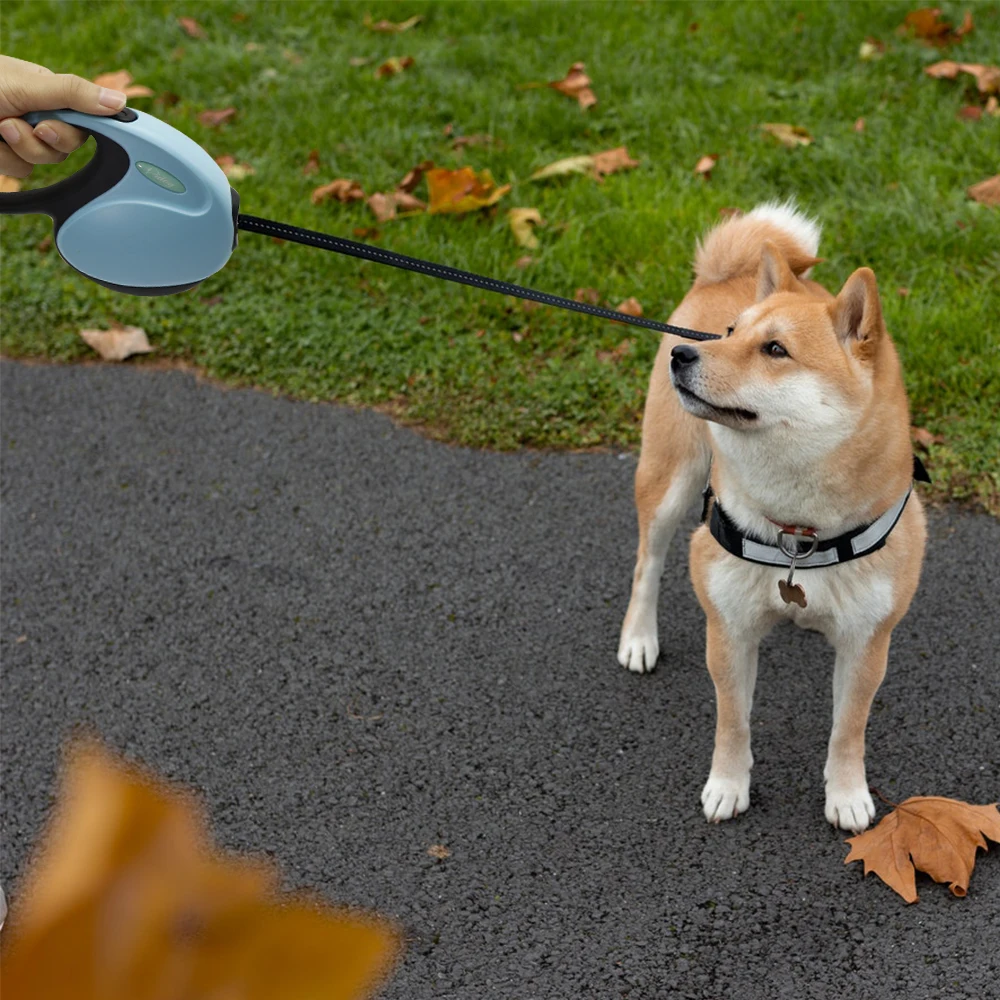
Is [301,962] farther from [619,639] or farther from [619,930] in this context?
[619,639]

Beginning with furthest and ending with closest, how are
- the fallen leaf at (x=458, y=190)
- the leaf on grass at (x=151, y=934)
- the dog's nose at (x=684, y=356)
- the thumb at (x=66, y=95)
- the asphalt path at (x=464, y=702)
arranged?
the fallen leaf at (x=458, y=190)
the asphalt path at (x=464, y=702)
the dog's nose at (x=684, y=356)
the thumb at (x=66, y=95)
the leaf on grass at (x=151, y=934)

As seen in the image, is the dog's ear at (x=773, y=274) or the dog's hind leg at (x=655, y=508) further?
the dog's hind leg at (x=655, y=508)

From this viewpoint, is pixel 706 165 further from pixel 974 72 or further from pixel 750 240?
pixel 750 240

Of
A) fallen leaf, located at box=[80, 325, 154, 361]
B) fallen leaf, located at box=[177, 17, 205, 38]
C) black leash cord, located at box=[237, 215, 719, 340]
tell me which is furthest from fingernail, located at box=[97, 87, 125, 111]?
fallen leaf, located at box=[177, 17, 205, 38]

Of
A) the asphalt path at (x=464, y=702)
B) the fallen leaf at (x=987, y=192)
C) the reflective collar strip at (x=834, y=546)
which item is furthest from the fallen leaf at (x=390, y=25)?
the reflective collar strip at (x=834, y=546)

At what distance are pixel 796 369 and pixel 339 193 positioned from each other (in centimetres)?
367

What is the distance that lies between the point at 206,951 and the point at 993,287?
15.0 ft

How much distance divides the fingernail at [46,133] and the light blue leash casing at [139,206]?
16 mm

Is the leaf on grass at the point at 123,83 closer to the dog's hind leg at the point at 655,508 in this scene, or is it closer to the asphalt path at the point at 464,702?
the asphalt path at the point at 464,702

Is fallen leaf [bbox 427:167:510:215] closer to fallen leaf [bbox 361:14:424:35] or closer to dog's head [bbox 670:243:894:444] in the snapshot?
fallen leaf [bbox 361:14:424:35]

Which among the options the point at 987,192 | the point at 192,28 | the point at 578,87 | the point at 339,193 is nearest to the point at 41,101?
the point at 339,193

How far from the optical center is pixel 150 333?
4984 mm

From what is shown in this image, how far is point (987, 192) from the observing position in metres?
4.88

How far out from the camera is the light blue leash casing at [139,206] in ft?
6.49
